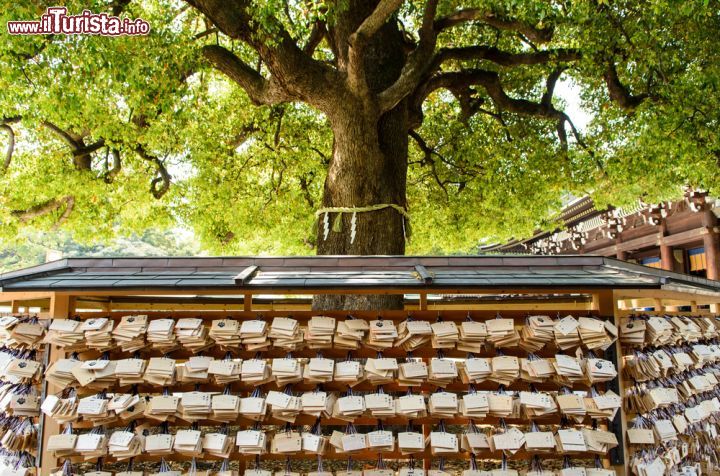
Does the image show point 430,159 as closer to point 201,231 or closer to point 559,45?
point 559,45

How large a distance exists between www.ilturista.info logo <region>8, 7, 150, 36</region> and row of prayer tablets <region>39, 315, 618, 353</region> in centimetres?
428

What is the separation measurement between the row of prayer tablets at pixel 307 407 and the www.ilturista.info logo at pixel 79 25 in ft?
16.5

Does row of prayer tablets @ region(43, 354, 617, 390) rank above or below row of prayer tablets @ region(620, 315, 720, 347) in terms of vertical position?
below

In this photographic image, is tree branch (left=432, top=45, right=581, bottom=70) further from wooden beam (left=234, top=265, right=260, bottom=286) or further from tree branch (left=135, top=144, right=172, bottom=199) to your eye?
tree branch (left=135, top=144, right=172, bottom=199)

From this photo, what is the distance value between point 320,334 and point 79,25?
5.62 meters

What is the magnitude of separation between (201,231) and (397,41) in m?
8.35

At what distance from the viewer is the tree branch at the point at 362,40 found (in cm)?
672

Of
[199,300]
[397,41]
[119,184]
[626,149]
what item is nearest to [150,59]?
[199,300]

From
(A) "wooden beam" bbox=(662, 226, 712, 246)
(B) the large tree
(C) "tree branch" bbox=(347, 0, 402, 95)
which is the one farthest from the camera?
(A) "wooden beam" bbox=(662, 226, 712, 246)

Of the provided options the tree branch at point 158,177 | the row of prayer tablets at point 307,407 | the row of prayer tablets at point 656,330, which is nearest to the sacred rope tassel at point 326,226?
the row of prayer tablets at point 307,407

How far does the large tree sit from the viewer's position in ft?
25.6

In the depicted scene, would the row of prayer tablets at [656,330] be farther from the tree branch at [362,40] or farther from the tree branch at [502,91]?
the tree branch at [502,91]

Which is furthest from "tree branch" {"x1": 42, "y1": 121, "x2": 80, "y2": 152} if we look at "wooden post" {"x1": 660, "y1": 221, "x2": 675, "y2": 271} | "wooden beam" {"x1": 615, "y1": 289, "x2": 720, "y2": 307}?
"wooden post" {"x1": 660, "y1": 221, "x2": 675, "y2": 271}

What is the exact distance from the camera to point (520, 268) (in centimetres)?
550
